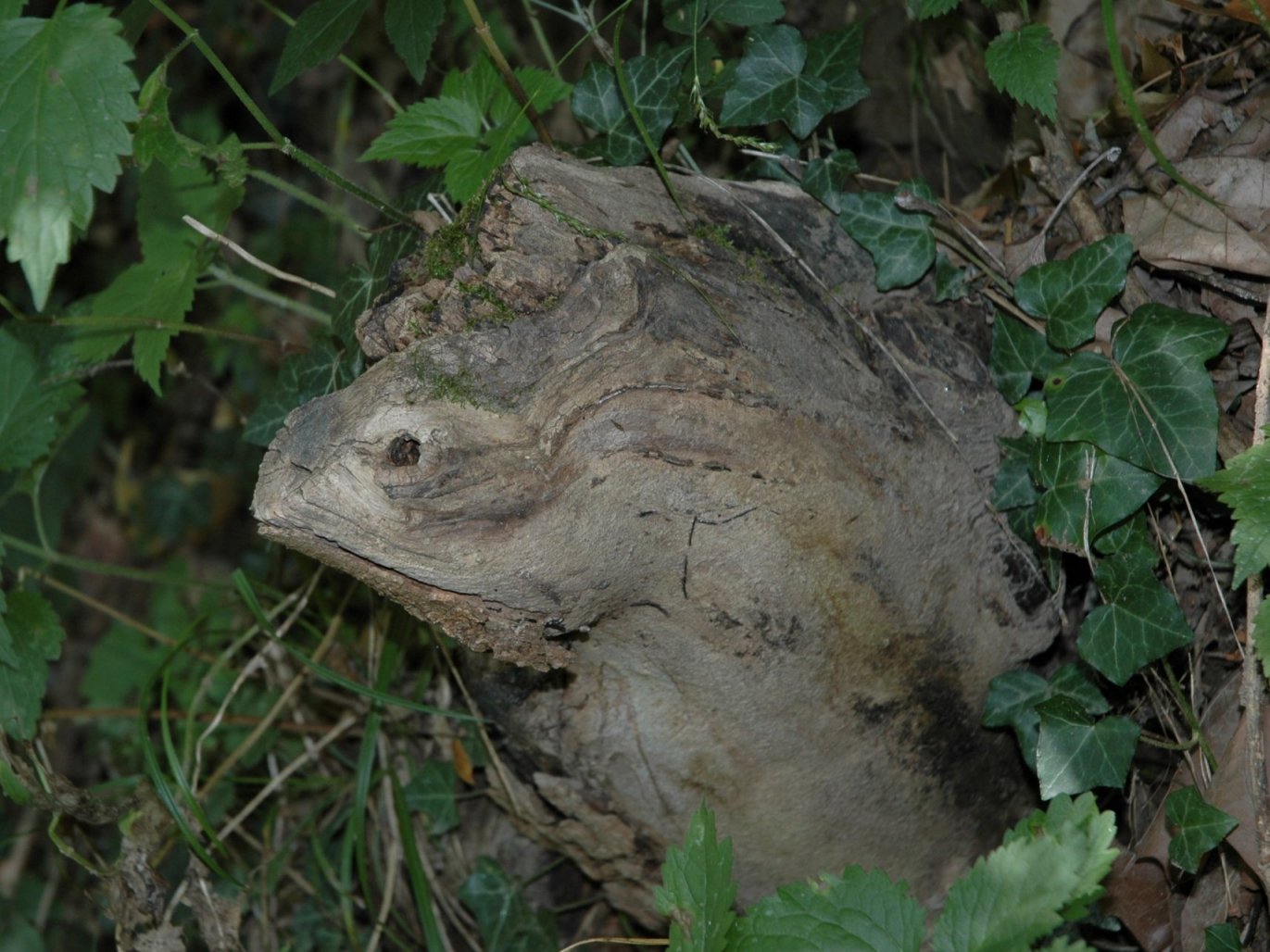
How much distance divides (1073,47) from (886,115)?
532mm

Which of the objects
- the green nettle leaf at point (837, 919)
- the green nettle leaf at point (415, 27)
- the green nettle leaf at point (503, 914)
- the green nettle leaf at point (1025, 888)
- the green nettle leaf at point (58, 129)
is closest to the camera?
the green nettle leaf at point (1025, 888)

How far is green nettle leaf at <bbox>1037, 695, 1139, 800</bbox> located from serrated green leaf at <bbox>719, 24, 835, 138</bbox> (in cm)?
111

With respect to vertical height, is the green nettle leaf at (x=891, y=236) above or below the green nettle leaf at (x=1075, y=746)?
above

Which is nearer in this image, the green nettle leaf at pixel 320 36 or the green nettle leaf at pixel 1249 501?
the green nettle leaf at pixel 1249 501

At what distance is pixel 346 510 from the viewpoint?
1.35 metres

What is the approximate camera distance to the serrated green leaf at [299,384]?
6.81 feet

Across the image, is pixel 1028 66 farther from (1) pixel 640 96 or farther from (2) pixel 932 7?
(1) pixel 640 96

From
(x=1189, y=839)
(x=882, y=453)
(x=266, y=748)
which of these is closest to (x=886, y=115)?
(x=882, y=453)

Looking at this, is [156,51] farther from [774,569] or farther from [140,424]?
[774,569]

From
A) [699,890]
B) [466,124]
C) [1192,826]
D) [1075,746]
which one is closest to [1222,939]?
[1192,826]

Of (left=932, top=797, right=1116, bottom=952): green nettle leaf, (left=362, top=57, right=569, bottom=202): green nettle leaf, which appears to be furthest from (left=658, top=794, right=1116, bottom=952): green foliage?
(left=362, top=57, right=569, bottom=202): green nettle leaf

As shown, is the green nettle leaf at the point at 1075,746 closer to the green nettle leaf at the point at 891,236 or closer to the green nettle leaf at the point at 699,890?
the green nettle leaf at the point at 699,890

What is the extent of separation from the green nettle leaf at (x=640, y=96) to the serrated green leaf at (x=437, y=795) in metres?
1.36

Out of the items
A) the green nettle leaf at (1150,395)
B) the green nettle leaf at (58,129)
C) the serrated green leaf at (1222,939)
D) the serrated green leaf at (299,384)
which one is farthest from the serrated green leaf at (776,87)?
the serrated green leaf at (1222,939)
